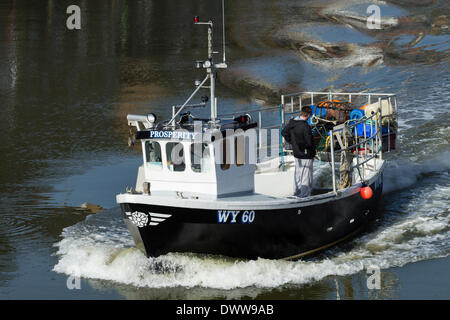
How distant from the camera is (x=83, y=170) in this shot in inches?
813

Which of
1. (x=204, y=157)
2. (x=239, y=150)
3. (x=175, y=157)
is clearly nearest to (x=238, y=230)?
(x=204, y=157)

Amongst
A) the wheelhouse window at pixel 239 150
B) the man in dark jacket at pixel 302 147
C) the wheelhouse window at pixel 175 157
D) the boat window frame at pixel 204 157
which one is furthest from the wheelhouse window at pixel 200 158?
the man in dark jacket at pixel 302 147

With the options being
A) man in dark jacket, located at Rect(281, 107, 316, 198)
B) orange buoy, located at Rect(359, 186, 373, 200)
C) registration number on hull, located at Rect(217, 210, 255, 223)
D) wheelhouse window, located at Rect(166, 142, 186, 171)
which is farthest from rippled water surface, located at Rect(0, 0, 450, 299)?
wheelhouse window, located at Rect(166, 142, 186, 171)

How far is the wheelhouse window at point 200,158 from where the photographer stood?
13759mm

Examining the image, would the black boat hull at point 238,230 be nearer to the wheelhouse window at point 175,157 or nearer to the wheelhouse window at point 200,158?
the wheelhouse window at point 200,158

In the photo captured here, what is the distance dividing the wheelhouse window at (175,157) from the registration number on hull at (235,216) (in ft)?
3.96

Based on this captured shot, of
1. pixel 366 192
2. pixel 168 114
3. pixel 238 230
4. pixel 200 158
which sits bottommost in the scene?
pixel 238 230

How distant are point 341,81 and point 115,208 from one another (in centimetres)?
1465

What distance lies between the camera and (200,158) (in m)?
13.8

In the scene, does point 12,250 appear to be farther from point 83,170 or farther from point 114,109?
point 114,109

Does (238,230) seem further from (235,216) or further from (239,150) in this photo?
(239,150)

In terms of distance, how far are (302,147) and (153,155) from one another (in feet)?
9.43
